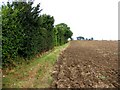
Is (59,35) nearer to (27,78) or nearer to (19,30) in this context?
(19,30)

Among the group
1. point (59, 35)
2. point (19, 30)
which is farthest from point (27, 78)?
point (59, 35)

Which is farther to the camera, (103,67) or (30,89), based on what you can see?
(103,67)

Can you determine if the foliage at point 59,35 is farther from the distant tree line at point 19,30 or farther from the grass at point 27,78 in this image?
the grass at point 27,78

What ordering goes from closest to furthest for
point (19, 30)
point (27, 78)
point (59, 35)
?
1. point (27, 78)
2. point (19, 30)
3. point (59, 35)

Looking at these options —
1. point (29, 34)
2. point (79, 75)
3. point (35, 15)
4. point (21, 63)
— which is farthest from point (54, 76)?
point (35, 15)

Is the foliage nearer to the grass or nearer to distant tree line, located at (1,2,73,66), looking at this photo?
distant tree line, located at (1,2,73,66)

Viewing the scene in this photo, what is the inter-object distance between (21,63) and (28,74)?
3.85 metres

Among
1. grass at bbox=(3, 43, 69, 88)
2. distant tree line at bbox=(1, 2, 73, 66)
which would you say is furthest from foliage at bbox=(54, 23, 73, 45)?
grass at bbox=(3, 43, 69, 88)

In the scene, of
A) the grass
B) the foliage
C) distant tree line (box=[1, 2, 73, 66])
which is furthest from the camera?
the foliage

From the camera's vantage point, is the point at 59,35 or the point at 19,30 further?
the point at 59,35

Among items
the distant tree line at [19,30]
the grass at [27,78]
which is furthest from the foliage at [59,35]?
the grass at [27,78]

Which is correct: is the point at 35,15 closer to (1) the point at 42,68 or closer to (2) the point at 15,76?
(1) the point at 42,68

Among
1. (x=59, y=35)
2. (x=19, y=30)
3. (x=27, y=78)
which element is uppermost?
(x=19, y=30)

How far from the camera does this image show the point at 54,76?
46.6 ft
